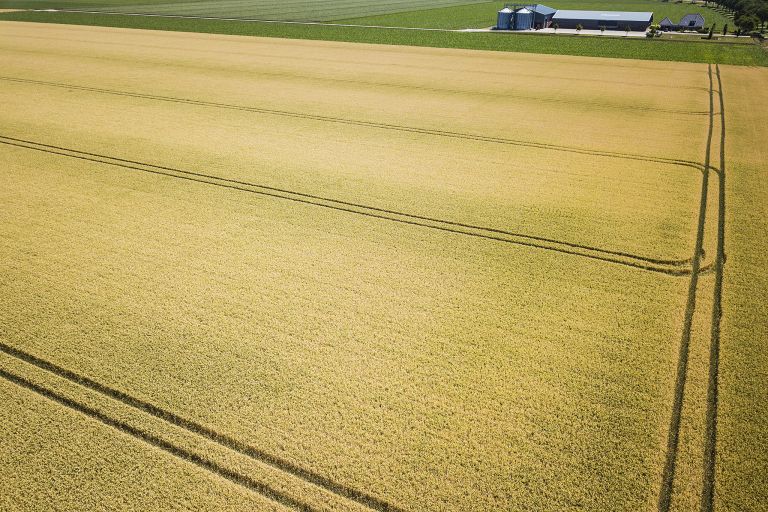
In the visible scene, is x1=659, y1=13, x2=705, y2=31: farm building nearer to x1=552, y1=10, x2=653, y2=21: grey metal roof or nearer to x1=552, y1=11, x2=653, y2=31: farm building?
x1=552, y1=11, x2=653, y2=31: farm building

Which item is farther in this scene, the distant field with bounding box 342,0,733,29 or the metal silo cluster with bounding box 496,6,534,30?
the distant field with bounding box 342,0,733,29

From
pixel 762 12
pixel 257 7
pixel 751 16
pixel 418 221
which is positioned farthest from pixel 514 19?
pixel 418 221

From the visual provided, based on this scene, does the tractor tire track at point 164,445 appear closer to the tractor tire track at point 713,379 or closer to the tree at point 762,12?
the tractor tire track at point 713,379

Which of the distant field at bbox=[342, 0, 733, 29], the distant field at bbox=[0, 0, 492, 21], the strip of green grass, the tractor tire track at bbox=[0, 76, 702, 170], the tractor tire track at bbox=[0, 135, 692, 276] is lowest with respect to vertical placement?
the tractor tire track at bbox=[0, 135, 692, 276]

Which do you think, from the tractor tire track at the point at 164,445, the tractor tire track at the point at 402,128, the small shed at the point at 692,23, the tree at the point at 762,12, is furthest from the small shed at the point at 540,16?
the tractor tire track at the point at 164,445

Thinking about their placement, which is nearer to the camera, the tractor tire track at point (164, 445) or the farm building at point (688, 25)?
the tractor tire track at point (164, 445)

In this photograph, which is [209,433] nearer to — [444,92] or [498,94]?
[444,92]

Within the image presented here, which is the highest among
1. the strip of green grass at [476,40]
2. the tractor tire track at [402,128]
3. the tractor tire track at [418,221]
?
the strip of green grass at [476,40]

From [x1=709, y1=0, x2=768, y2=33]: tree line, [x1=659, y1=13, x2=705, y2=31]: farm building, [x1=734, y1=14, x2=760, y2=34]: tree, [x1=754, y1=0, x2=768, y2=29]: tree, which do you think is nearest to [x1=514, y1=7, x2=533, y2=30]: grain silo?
[x1=659, y1=13, x2=705, y2=31]: farm building
